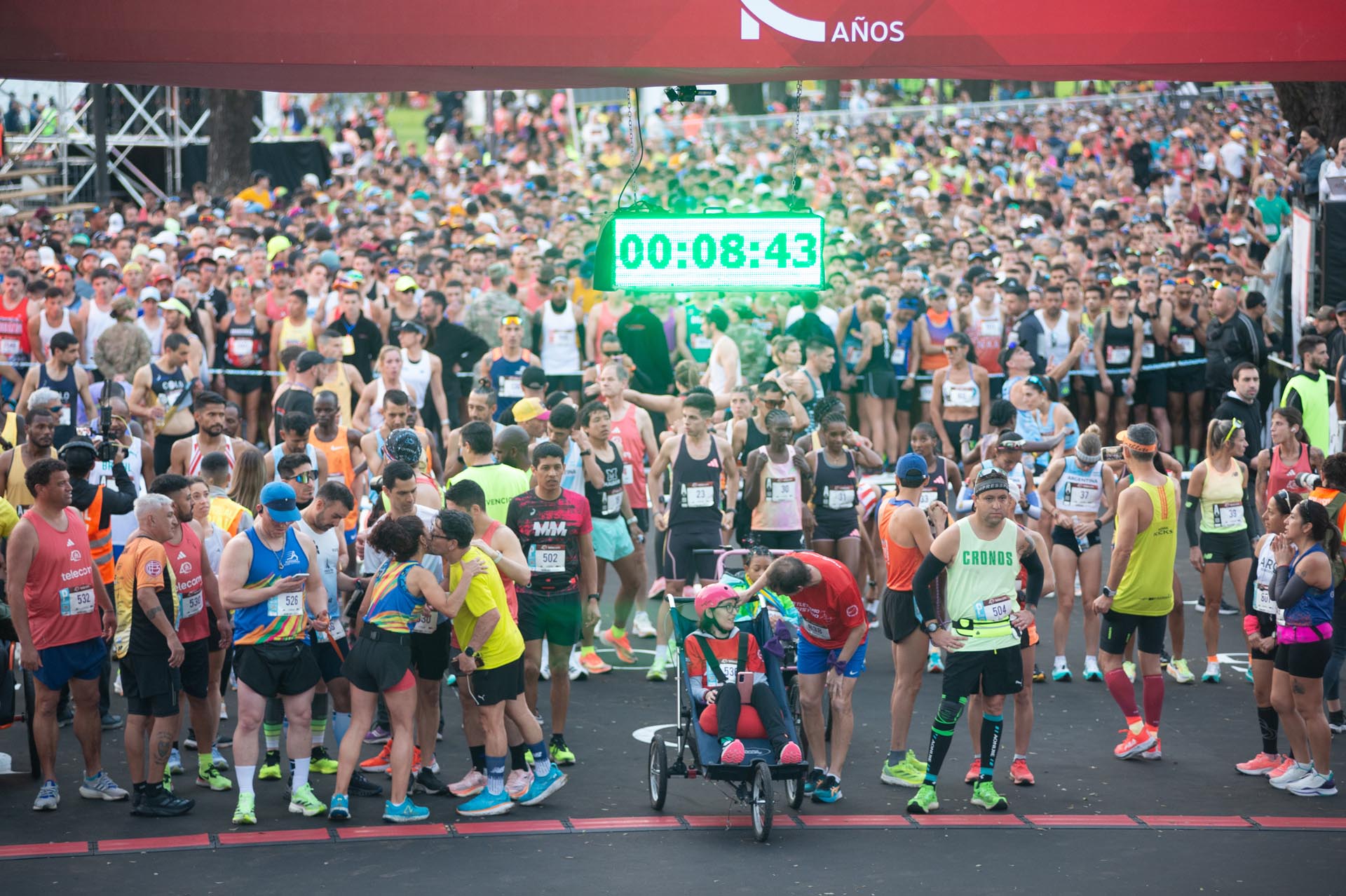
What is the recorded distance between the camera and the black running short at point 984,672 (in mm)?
8109

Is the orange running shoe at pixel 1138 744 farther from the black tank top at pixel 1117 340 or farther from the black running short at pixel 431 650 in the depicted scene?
the black tank top at pixel 1117 340

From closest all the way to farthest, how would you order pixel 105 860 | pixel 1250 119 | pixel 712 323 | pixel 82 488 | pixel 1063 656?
1. pixel 105 860
2. pixel 82 488
3. pixel 1063 656
4. pixel 712 323
5. pixel 1250 119

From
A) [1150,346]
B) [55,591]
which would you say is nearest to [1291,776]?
[55,591]

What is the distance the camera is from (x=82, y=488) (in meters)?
8.74

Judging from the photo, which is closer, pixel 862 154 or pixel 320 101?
pixel 862 154

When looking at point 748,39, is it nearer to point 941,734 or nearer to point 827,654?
point 827,654

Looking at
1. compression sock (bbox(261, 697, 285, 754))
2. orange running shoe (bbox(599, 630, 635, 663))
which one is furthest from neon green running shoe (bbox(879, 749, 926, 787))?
compression sock (bbox(261, 697, 285, 754))

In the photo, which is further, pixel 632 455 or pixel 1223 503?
pixel 632 455

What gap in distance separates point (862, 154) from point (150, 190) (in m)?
14.4

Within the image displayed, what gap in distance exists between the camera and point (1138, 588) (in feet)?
30.1

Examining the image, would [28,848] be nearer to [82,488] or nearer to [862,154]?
[82,488]

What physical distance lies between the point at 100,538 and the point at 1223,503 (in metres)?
7.31

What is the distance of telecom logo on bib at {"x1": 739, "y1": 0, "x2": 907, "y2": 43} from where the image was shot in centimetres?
704

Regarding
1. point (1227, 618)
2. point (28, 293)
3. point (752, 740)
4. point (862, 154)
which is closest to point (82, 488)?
point (752, 740)
